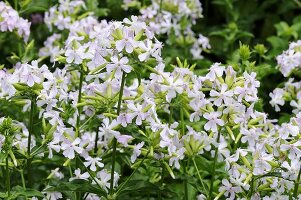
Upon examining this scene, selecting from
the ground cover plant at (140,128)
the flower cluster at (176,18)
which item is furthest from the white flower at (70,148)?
the flower cluster at (176,18)

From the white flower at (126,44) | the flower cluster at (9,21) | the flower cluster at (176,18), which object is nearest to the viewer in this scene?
the white flower at (126,44)

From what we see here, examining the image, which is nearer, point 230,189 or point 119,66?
point 119,66

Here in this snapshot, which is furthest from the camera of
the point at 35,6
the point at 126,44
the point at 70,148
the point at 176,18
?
the point at 176,18

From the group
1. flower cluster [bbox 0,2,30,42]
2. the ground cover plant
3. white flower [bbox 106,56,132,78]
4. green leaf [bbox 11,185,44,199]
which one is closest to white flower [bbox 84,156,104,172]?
the ground cover plant

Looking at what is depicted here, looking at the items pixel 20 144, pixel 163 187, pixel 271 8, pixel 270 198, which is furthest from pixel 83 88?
pixel 271 8

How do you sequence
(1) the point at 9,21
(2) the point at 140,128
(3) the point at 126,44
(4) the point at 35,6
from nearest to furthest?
1. (3) the point at 126,44
2. (2) the point at 140,128
3. (1) the point at 9,21
4. (4) the point at 35,6

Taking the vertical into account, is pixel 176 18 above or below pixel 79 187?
above

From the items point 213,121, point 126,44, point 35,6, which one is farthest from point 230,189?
point 35,6

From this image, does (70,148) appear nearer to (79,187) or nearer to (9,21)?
(79,187)

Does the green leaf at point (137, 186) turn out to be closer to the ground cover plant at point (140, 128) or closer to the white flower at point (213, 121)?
the ground cover plant at point (140, 128)

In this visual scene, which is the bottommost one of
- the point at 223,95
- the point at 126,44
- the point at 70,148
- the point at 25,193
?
the point at 25,193

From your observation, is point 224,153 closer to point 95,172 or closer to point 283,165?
point 283,165
